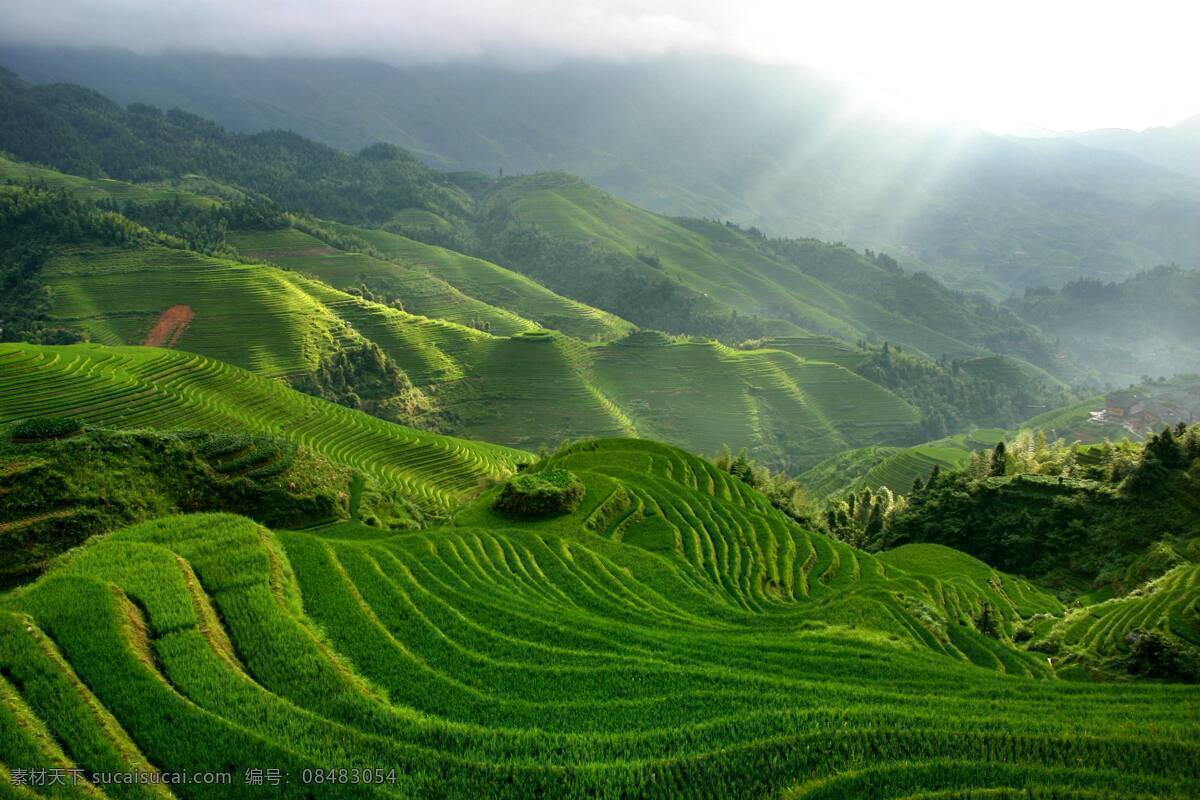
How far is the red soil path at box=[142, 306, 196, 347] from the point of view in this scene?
2968 inches

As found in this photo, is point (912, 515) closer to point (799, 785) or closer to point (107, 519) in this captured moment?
point (799, 785)

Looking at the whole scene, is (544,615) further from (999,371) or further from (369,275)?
(999,371)

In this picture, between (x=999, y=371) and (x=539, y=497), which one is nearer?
(x=539, y=497)

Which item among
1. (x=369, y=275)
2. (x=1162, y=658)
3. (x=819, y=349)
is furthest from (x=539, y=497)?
(x=819, y=349)

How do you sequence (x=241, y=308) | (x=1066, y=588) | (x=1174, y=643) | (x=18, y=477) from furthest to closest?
1. (x=241, y=308)
2. (x=1066, y=588)
3. (x=18, y=477)
4. (x=1174, y=643)

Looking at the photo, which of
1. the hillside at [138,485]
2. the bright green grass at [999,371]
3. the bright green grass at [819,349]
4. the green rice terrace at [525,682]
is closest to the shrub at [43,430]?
the hillside at [138,485]

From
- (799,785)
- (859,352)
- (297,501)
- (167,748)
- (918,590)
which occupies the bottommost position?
(859,352)

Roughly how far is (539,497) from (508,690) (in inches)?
529

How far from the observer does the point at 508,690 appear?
1123cm

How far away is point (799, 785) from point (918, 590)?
1501cm

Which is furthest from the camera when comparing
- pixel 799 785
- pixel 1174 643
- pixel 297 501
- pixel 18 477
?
pixel 297 501

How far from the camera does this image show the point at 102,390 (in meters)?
44.2

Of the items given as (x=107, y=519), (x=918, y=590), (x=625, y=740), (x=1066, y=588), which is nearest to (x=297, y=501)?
(x=107, y=519)

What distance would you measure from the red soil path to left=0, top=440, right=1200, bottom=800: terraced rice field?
234 ft
